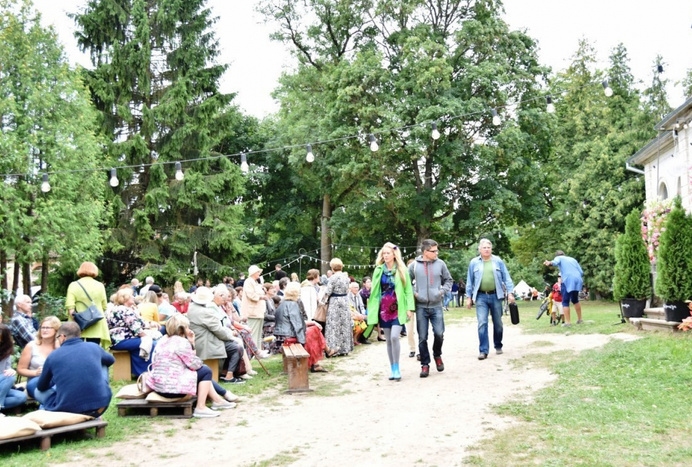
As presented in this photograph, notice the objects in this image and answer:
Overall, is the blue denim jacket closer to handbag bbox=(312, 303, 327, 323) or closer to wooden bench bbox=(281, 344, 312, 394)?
handbag bbox=(312, 303, 327, 323)

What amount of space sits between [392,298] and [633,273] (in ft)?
21.2

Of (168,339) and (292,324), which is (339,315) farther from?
(168,339)

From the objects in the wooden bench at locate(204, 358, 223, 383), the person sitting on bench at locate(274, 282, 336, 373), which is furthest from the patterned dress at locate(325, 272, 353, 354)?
the wooden bench at locate(204, 358, 223, 383)

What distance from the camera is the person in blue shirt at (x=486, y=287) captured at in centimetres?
965

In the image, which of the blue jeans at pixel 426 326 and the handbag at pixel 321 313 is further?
the handbag at pixel 321 313

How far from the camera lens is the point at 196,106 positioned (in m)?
27.7

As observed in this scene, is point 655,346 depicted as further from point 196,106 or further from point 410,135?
point 196,106

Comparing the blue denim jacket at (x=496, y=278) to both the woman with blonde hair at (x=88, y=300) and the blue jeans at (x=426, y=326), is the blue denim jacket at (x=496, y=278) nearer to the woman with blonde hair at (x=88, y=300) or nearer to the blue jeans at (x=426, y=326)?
the blue jeans at (x=426, y=326)

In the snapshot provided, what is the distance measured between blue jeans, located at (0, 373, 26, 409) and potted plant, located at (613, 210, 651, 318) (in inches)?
415

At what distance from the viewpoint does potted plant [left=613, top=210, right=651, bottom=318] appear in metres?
12.6

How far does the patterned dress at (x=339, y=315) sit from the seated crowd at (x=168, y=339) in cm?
2

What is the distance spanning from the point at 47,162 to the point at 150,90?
22.3ft

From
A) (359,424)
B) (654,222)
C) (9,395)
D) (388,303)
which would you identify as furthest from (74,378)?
(654,222)

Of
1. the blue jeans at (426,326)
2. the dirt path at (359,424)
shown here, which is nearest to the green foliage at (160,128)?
the dirt path at (359,424)
